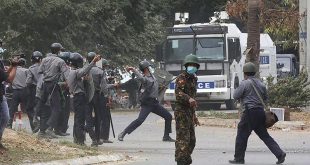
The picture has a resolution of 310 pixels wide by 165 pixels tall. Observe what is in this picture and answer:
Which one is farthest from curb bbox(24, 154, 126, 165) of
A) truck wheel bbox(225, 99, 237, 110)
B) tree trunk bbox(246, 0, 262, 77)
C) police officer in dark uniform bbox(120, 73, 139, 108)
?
police officer in dark uniform bbox(120, 73, 139, 108)

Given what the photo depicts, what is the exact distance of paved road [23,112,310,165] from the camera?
15.9 meters

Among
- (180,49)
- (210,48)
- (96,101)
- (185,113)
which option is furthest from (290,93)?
(185,113)

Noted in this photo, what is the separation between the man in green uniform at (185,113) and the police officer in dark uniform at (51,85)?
5316 millimetres

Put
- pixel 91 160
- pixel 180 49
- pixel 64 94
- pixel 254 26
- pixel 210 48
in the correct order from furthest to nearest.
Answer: pixel 180 49 < pixel 210 48 < pixel 254 26 < pixel 64 94 < pixel 91 160

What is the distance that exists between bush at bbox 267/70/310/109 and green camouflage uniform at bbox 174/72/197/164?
12.9m

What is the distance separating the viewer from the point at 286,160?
15867 millimetres

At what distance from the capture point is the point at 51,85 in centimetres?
1883

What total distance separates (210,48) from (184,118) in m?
20.0

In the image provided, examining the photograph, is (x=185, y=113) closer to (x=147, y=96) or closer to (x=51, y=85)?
(x=147, y=96)

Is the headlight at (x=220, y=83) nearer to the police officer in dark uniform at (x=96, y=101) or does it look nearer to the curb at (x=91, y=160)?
the police officer in dark uniform at (x=96, y=101)

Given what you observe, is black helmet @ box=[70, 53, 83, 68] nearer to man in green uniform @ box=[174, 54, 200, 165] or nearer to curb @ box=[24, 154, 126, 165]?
curb @ box=[24, 154, 126, 165]

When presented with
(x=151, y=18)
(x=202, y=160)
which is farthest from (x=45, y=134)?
(x=151, y=18)

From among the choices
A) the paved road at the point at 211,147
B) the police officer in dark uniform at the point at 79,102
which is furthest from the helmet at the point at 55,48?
the paved road at the point at 211,147

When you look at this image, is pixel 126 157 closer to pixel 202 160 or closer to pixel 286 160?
pixel 202 160
